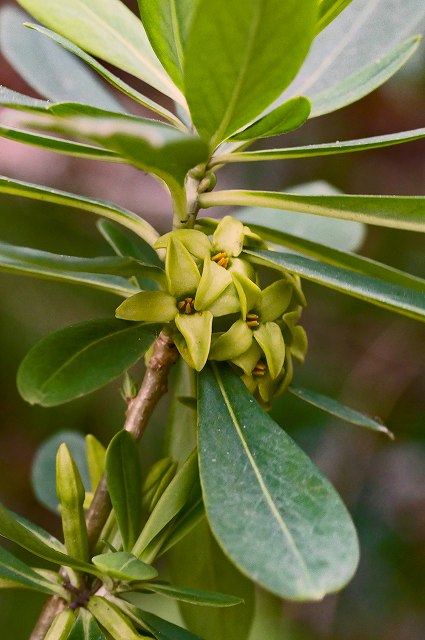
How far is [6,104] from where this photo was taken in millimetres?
512

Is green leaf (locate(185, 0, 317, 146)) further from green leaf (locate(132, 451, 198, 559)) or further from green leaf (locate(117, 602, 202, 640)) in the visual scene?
green leaf (locate(117, 602, 202, 640))

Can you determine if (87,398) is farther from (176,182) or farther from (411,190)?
(176,182)

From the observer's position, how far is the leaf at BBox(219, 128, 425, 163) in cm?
60

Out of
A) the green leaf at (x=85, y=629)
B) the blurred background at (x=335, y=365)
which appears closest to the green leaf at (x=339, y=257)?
the green leaf at (x=85, y=629)

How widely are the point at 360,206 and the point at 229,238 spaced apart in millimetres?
118

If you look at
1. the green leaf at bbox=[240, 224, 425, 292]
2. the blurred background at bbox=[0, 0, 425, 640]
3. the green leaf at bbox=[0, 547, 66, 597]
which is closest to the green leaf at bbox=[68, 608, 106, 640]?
the green leaf at bbox=[0, 547, 66, 597]

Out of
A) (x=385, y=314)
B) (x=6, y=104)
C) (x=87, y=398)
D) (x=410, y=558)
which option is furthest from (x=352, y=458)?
(x=6, y=104)

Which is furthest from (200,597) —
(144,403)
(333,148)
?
(333,148)

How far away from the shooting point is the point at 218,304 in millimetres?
597

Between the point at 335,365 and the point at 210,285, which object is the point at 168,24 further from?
the point at 335,365

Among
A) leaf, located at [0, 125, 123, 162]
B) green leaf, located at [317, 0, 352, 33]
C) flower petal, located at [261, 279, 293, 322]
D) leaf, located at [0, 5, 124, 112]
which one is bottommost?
flower petal, located at [261, 279, 293, 322]

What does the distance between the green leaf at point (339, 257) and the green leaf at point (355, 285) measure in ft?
0.21

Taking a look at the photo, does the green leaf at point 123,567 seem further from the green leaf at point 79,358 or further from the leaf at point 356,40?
the leaf at point 356,40

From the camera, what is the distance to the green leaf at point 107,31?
2.16 feet
